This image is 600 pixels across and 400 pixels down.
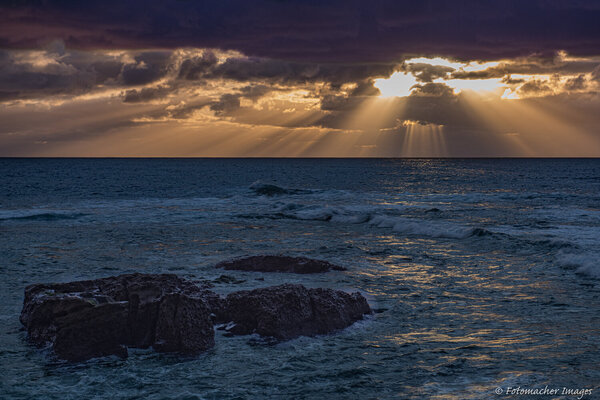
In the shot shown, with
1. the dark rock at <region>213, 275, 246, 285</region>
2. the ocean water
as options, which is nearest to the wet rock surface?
the ocean water

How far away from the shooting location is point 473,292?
12.0 m

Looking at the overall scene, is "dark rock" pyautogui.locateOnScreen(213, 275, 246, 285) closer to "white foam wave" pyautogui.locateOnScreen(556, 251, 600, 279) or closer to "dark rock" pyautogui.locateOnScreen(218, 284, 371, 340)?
"dark rock" pyautogui.locateOnScreen(218, 284, 371, 340)

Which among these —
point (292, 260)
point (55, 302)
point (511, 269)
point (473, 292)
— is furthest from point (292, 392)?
point (511, 269)

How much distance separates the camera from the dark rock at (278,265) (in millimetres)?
14212

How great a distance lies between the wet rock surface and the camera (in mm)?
8031

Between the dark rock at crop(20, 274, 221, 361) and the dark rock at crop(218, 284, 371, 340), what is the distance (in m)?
0.80

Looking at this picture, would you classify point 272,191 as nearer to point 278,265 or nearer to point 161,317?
point 278,265

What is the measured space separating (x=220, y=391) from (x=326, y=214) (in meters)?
24.5

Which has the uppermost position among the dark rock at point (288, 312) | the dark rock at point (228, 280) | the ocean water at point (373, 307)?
the dark rock at point (288, 312)

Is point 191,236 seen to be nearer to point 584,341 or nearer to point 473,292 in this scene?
point 473,292

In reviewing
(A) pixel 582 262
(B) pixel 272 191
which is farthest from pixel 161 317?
(B) pixel 272 191

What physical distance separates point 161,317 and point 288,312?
6.78 ft

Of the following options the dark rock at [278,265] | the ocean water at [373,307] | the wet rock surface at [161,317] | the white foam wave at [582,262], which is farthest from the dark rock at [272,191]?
A: the wet rock surface at [161,317]

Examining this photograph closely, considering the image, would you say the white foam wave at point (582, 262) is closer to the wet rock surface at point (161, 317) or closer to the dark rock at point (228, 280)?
the wet rock surface at point (161, 317)
